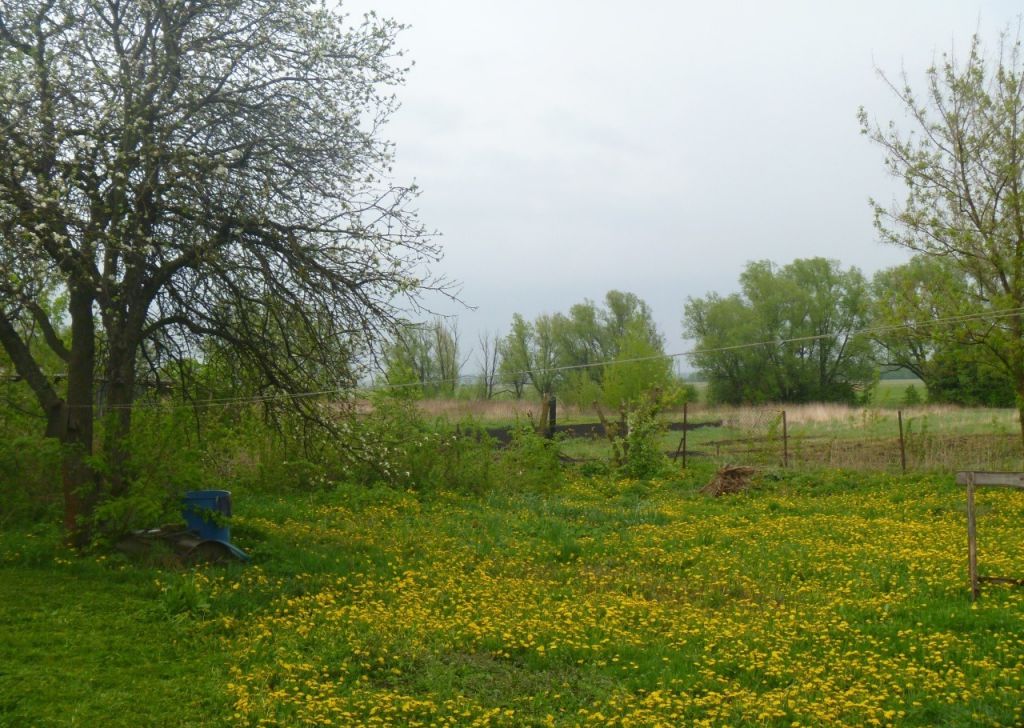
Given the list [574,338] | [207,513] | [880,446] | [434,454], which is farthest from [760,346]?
[207,513]

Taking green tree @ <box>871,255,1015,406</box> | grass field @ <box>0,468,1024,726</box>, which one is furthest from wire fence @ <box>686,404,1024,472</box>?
grass field @ <box>0,468,1024,726</box>

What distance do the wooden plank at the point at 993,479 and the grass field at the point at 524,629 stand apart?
104 centimetres

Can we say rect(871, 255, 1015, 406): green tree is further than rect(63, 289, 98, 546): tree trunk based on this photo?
Yes

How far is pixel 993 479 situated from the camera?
8641 mm

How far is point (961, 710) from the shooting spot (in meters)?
5.79

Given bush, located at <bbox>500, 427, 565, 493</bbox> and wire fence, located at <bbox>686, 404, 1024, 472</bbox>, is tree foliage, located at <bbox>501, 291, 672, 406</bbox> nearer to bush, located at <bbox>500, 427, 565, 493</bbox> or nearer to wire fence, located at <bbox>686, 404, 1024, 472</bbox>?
wire fence, located at <bbox>686, 404, 1024, 472</bbox>

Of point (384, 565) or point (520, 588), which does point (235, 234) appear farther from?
point (520, 588)

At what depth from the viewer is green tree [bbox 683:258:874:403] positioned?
51094 millimetres

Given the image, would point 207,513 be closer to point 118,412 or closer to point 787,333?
point 118,412

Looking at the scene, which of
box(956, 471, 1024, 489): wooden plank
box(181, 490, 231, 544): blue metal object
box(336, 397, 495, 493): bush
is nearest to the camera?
box(956, 471, 1024, 489): wooden plank

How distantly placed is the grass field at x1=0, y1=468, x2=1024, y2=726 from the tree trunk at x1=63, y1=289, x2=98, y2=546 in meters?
0.55

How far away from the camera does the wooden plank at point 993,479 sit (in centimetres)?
846

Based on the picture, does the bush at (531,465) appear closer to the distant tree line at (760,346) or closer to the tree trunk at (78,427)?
the tree trunk at (78,427)

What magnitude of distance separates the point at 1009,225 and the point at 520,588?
14.2 m
